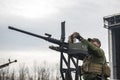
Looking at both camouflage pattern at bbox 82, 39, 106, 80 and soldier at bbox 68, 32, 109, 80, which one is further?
soldier at bbox 68, 32, 109, 80

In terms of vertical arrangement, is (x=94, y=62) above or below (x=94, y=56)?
below

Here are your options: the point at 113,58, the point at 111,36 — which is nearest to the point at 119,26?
the point at 111,36

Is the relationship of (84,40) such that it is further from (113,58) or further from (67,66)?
(113,58)

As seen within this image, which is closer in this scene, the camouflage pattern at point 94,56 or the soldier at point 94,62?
the camouflage pattern at point 94,56

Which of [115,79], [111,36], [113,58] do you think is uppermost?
[111,36]

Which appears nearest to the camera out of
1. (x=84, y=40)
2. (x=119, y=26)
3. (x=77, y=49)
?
(x=84, y=40)

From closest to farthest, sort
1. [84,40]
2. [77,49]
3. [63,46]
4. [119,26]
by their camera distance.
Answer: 1. [84,40]
2. [77,49]
3. [63,46]
4. [119,26]

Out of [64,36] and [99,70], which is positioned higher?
[64,36]

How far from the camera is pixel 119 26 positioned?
134 feet

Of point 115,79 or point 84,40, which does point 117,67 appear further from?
point 84,40

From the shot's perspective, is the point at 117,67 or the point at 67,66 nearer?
the point at 67,66

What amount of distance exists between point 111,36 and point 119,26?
1649 millimetres

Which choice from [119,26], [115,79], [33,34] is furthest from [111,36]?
[33,34]

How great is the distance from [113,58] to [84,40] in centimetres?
3648
